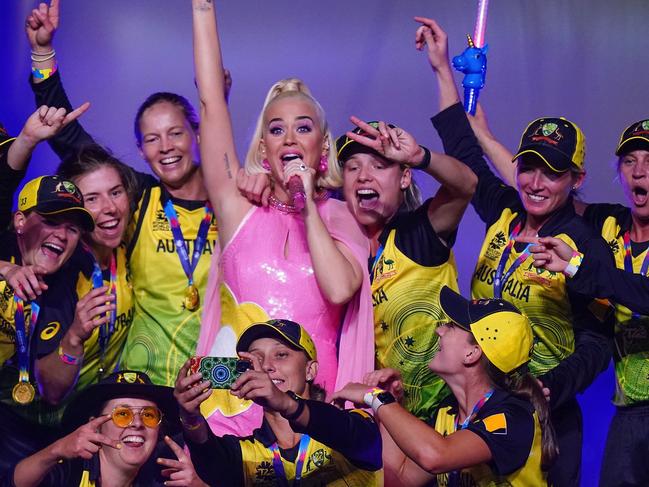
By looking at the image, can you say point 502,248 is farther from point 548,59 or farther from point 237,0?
point 237,0

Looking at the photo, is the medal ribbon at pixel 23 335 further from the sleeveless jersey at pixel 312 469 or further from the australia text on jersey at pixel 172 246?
the sleeveless jersey at pixel 312 469

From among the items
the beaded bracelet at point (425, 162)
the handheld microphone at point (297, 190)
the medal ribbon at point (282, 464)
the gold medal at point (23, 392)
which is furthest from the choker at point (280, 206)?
the gold medal at point (23, 392)

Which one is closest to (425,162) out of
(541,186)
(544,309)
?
(541,186)

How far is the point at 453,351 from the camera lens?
329 cm

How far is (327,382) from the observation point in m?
3.43

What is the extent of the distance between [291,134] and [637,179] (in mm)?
1278

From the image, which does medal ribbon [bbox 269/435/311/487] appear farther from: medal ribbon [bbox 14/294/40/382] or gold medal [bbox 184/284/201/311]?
medal ribbon [bbox 14/294/40/382]

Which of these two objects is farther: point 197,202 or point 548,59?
point 548,59

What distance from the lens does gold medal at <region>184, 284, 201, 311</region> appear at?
3928 millimetres

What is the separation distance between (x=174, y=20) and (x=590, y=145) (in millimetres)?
2235

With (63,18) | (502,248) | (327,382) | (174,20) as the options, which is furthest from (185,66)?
(327,382)

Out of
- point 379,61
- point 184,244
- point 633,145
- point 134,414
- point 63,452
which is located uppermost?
point 379,61

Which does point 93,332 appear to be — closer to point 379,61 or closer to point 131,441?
point 131,441

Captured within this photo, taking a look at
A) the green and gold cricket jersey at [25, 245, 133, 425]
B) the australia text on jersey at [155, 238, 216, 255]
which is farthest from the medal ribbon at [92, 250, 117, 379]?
the australia text on jersey at [155, 238, 216, 255]
